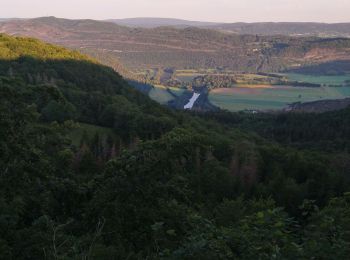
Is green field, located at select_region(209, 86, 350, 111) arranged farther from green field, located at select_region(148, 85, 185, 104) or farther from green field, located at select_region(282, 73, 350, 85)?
green field, located at select_region(282, 73, 350, 85)

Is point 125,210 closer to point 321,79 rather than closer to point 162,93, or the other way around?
point 162,93

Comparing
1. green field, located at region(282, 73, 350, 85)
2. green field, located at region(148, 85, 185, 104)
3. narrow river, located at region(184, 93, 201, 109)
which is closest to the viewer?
narrow river, located at region(184, 93, 201, 109)

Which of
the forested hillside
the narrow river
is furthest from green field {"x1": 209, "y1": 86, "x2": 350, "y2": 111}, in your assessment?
the forested hillside

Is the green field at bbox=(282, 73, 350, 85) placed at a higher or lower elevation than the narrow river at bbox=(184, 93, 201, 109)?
higher

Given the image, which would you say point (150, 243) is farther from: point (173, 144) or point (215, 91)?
point (215, 91)

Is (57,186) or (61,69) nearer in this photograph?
(57,186)

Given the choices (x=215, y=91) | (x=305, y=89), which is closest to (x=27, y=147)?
(x=215, y=91)
